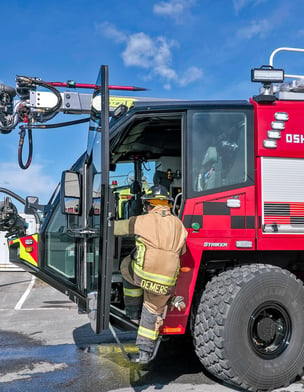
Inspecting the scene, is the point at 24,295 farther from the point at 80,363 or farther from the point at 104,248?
the point at 104,248

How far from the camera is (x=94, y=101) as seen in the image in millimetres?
3760

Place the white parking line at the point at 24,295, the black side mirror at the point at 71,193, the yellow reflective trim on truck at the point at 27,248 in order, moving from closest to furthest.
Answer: the black side mirror at the point at 71,193
the yellow reflective trim on truck at the point at 27,248
the white parking line at the point at 24,295

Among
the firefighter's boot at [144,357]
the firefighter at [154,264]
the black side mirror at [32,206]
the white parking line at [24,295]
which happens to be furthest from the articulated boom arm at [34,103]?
the white parking line at [24,295]

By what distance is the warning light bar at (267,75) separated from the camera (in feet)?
12.8

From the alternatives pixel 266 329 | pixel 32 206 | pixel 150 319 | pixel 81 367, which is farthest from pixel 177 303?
pixel 32 206

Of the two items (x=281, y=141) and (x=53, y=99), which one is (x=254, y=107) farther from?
(x=53, y=99)

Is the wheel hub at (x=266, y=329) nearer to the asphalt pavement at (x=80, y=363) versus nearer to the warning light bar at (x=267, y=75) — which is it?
the asphalt pavement at (x=80, y=363)

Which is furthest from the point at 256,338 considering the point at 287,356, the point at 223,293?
the point at 223,293

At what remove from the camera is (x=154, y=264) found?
10.7 feet

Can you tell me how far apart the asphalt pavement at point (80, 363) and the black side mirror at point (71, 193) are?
5.25ft

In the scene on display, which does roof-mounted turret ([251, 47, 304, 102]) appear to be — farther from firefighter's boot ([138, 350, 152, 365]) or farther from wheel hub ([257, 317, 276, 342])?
firefighter's boot ([138, 350, 152, 365])

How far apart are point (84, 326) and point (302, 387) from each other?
348 centimetres

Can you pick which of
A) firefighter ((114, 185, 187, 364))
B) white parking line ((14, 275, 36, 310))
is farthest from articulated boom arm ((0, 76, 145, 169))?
white parking line ((14, 275, 36, 310))

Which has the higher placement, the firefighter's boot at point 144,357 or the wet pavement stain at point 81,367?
the firefighter's boot at point 144,357
